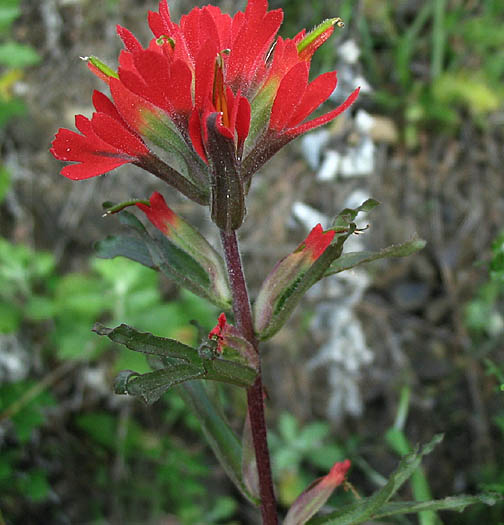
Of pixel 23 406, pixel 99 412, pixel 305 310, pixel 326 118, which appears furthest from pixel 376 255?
pixel 99 412

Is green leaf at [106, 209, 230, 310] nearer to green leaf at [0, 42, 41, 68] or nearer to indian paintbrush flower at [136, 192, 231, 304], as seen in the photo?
indian paintbrush flower at [136, 192, 231, 304]

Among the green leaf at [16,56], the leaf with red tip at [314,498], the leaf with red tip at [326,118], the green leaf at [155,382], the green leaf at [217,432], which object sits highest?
the green leaf at [16,56]

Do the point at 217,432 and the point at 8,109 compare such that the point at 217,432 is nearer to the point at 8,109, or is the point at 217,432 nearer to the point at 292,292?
the point at 292,292

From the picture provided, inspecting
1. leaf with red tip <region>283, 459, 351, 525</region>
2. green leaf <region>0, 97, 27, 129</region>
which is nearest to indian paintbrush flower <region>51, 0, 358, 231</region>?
leaf with red tip <region>283, 459, 351, 525</region>

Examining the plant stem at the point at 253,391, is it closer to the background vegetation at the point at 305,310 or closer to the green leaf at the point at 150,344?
the green leaf at the point at 150,344

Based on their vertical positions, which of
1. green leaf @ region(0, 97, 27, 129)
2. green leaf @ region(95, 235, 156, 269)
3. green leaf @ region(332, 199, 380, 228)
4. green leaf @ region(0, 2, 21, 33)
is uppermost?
green leaf @ region(0, 2, 21, 33)

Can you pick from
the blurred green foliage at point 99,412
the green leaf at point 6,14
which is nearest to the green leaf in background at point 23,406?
the blurred green foliage at point 99,412
